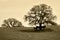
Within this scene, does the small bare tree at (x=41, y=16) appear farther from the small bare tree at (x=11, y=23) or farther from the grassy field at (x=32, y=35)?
the small bare tree at (x=11, y=23)

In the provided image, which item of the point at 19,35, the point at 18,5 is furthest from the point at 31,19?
the point at 18,5

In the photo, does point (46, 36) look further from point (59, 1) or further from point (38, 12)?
point (59, 1)

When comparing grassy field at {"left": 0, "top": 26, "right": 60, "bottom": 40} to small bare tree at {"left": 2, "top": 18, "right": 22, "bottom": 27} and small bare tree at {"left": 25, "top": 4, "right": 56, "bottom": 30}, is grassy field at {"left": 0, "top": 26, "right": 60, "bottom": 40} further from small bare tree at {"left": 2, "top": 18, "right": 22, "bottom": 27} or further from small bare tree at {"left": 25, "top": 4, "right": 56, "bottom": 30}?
small bare tree at {"left": 2, "top": 18, "right": 22, "bottom": 27}

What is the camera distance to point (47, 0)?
6.43 feet

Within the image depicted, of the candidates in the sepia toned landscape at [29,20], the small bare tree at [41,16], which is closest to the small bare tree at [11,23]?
the sepia toned landscape at [29,20]

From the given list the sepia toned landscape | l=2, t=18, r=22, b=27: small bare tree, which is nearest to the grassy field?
the sepia toned landscape

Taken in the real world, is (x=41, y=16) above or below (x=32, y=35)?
above

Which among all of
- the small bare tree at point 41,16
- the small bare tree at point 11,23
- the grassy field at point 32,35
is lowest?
the grassy field at point 32,35

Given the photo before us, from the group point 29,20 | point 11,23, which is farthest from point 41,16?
point 11,23

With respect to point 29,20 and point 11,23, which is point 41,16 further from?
point 11,23

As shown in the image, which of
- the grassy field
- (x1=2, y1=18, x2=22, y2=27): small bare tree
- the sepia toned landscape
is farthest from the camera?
(x1=2, y1=18, x2=22, y2=27): small bare tree

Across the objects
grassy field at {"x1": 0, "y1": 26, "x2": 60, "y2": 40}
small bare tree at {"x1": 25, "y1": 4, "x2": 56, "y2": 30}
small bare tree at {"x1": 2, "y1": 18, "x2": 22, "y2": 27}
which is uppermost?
small bare tree at {"x1": 25, "y1": 4, "x2": 56, "y2": 30}

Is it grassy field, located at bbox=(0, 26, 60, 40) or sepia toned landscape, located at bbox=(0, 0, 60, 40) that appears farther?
sepia toned landscape, located at bbox=(0, 0, 60, 40)

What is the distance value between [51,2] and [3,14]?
1.47ft
